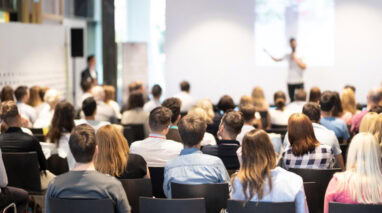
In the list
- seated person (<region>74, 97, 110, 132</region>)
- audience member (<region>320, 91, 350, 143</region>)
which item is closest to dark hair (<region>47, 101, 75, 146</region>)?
seated person (<region>74, 97, 110, 132</region>)

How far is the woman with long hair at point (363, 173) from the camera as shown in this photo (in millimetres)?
3420

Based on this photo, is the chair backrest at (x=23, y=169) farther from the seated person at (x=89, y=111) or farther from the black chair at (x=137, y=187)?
Answer: the black chair at (x=137, y=187)

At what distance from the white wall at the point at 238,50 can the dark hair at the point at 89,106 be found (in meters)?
7.62

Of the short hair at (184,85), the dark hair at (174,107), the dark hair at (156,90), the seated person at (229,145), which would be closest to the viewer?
the seated person at (229,145)

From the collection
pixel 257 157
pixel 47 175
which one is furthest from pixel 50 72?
pixel 257 157

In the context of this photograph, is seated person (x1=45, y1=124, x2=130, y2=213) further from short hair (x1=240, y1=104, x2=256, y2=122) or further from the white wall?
the white wall

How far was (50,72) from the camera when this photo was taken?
11.8 meters

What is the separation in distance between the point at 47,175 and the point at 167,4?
9045mm

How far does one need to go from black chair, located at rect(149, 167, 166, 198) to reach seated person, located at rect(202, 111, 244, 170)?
0.40 m

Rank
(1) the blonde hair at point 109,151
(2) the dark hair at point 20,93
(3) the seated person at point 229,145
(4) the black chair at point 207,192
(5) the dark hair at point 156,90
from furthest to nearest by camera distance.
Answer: (5) the dark hair at point 156,90 < (2) the dark hair at point 20,93 < (3) the seated person at point 229,145 < (1) the blonde hair at point 109,151 < (4) the black chair at point 207,192

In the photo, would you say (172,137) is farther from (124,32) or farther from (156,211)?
(124,32)

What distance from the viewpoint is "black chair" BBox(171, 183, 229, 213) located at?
372 cm

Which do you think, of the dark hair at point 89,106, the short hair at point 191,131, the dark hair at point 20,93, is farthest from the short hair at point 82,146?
the dark hair at point 20,93

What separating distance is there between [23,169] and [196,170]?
192 cm
